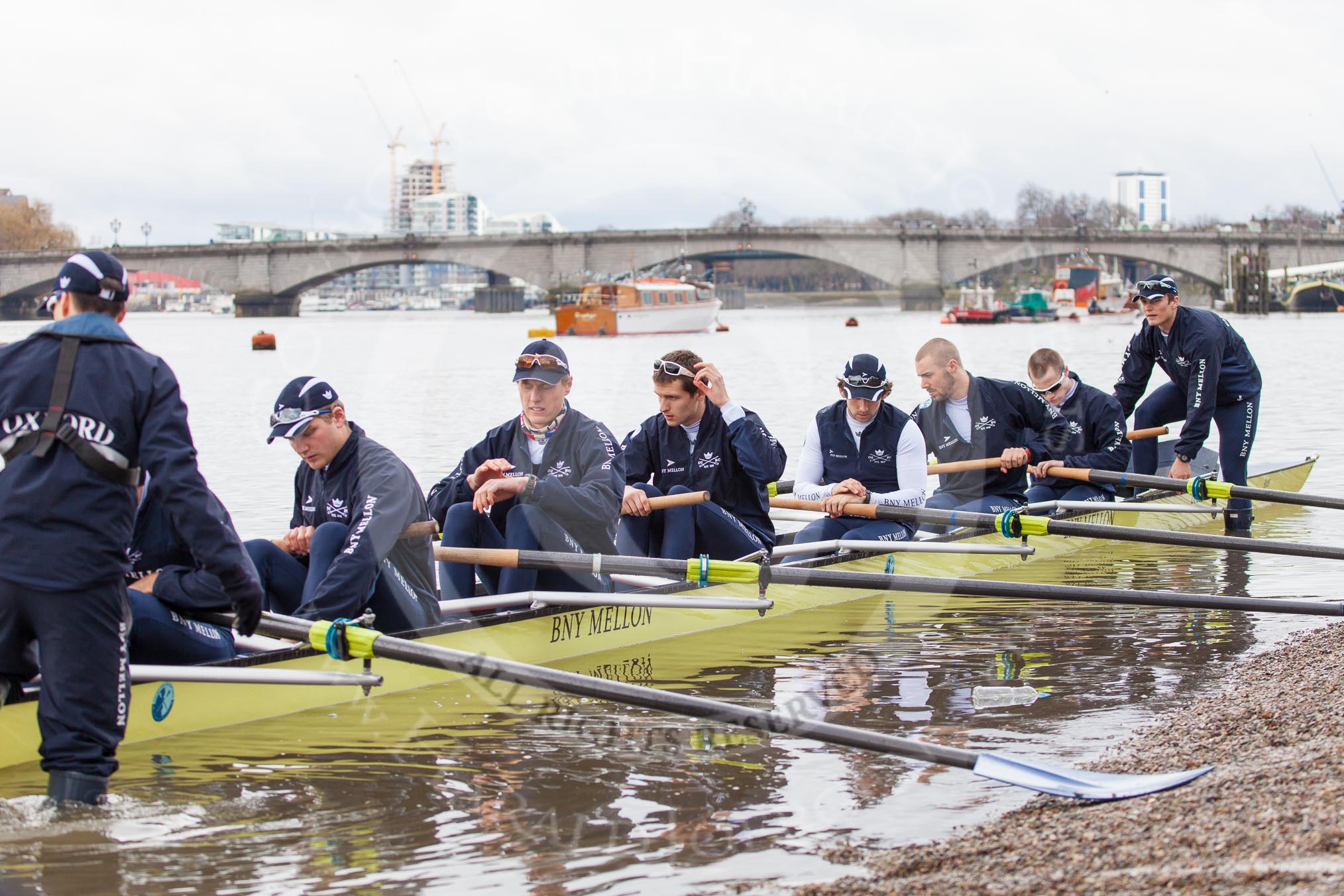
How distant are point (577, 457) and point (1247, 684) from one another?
3706 mm

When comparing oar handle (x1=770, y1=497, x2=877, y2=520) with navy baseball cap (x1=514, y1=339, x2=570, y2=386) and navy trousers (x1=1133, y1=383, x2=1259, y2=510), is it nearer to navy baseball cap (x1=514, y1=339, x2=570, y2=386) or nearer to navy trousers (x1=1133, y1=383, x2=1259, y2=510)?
navy baseball cap (x1=514, y1=339, x2=570, y2=386)

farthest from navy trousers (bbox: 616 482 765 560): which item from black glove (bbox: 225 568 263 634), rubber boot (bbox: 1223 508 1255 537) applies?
rubber boot (bbox: 1223 508 1255 537)

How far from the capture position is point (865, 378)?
845 cm

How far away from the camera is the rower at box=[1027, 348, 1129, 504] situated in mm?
10695

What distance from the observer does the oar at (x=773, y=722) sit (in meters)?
4.71

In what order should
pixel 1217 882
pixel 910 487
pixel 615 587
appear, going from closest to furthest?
pixel 1217 882 → pixel 615 587 → pixel 910 487

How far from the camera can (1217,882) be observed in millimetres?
3568

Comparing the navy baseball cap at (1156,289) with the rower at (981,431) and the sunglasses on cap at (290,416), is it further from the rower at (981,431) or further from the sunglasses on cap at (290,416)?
the sunglasses on cap at (290,416)

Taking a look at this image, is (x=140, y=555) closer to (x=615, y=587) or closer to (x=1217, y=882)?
(x=615, y=587)

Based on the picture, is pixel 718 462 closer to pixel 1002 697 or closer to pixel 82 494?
pixel 1002 697

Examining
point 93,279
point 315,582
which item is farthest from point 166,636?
point 93,279

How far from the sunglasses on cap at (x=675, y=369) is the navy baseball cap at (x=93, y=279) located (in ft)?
12.4

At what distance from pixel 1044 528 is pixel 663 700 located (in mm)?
4464

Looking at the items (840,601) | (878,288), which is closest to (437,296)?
(878,288)
